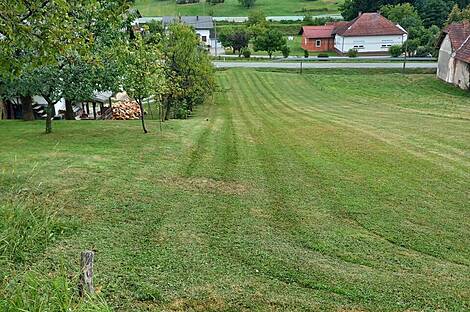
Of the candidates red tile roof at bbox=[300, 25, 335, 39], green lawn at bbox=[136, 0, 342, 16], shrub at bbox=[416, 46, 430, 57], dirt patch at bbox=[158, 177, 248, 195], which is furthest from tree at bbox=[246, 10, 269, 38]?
dirt patch at bbox=[158, 177, 248, 195]

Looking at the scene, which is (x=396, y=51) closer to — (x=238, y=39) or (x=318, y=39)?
(x=318, y=39)

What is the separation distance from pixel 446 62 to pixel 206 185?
117ft

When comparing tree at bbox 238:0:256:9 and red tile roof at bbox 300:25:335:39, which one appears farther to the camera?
tree at bbox 238:0:256:9

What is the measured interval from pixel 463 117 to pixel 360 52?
42174 mm

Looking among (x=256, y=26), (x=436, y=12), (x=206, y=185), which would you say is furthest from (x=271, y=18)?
(x=206, y=185)

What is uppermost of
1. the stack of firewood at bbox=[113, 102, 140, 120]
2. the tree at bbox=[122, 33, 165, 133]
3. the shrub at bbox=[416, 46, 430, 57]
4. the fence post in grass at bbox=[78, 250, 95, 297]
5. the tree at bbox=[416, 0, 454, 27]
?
the tree at bbox=[416, 0, 454, 27]

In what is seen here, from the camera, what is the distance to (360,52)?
62.9 m

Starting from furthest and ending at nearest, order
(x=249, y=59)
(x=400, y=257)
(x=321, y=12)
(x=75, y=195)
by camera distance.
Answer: (x=321, y=12) → (x=249, y=59) → (x=75, y=195) → (x=400, y=257)

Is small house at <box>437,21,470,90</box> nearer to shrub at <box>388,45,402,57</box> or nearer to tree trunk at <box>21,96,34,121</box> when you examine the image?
shrub at <box>388,45,402,57</box>

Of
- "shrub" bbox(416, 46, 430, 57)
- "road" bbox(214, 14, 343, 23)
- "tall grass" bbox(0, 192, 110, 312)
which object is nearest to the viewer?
"tall grass" bbox(0, 192, 110, 312)

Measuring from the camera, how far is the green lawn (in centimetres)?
9356

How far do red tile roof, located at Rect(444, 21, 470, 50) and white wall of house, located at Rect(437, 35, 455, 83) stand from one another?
446 mm

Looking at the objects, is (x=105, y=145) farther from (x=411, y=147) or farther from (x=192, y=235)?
(x=411, y=147)

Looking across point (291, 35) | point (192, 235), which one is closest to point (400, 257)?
point (192, 235)
